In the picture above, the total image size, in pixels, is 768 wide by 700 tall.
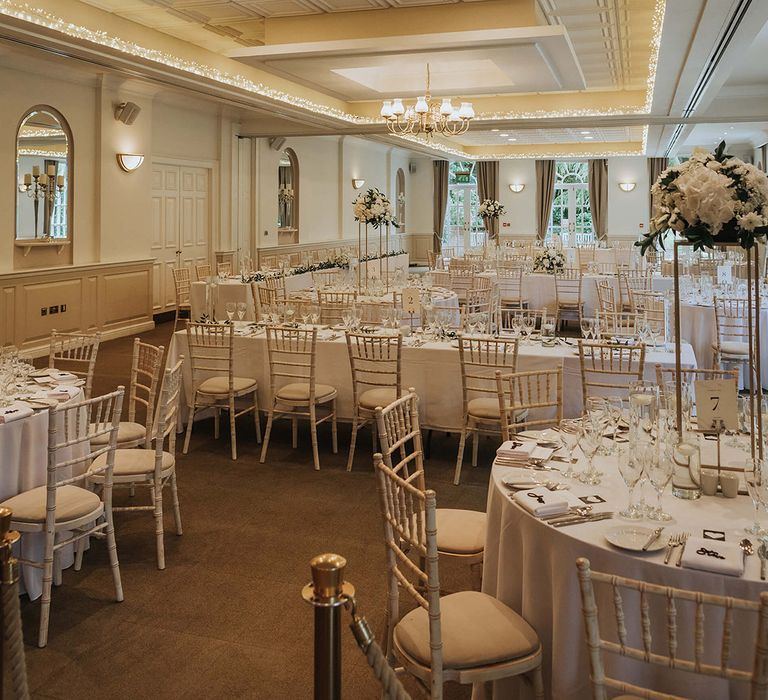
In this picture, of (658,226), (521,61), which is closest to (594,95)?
(521,61)

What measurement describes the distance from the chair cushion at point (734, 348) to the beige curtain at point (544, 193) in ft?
51.2

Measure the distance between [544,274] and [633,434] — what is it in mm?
10591

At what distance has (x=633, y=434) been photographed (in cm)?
294

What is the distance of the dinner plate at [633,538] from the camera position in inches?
98.1

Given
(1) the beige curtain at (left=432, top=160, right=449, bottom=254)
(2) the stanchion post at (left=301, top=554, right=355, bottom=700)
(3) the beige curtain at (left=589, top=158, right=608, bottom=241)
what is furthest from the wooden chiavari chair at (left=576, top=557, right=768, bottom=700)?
(1) the beige curtain at (left=432, top=160, right=449, bottom=254)

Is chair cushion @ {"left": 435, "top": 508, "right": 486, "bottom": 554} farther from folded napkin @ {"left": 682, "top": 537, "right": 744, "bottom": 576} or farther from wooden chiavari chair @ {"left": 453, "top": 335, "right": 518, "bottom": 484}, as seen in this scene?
wooden chiavari chair @ {"left": 453, "top": 335, "right": 518, "bottom": 484}

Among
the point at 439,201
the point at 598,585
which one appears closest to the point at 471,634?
the point at 598,585

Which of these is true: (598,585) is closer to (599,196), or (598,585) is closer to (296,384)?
(296,384)

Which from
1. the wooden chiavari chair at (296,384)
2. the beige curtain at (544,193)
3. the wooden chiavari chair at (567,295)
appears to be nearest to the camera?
the wooden chiavari chair at (296,384)

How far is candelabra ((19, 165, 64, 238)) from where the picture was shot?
10.2m

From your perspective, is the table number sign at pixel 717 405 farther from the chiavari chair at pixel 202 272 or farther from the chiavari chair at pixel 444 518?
the chiavari chair at pixel 202 272

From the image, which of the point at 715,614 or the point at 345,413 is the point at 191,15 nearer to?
the point at 345,413

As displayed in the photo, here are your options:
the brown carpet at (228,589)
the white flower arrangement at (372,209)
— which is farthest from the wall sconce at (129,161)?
the brown carpet at (228,589)

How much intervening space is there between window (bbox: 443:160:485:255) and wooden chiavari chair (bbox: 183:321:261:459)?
18777 mm
